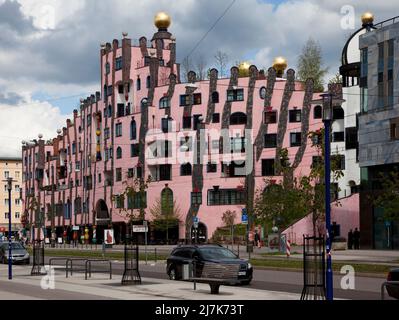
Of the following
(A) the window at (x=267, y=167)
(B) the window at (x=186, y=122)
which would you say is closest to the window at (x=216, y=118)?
(B) the window at (x=186, y=122)

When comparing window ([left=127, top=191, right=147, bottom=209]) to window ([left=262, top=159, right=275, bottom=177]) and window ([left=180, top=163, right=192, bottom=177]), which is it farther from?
window ([left=262, top=159, right=275, bottom=177])

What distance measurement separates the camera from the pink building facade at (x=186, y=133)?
278 ft

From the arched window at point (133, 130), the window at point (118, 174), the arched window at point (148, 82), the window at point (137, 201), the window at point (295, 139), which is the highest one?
the arched window at point (148, 82)

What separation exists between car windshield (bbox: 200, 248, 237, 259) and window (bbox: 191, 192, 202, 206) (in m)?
58.5

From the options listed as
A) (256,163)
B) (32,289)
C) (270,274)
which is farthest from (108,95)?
(32,289)

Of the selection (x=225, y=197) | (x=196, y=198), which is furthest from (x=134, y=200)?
(x=225, y=197)

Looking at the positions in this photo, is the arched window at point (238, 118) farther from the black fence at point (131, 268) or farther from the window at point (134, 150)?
the black fence at point (131, 268)

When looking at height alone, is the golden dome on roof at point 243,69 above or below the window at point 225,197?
above

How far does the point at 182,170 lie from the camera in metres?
87.3

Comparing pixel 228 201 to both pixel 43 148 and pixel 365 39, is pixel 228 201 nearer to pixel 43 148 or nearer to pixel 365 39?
pixel 365 39

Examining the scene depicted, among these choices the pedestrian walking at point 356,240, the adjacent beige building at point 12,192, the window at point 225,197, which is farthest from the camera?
the adjacent beige building at point 12,192

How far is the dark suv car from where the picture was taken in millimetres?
26469

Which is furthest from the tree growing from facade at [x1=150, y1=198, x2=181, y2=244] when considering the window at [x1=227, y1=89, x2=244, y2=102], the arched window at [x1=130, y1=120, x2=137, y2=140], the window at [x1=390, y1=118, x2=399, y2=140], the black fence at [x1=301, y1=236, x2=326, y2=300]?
the black fence at [x1=301, y1=236, x2=326, y2=300]

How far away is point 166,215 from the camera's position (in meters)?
85.5
